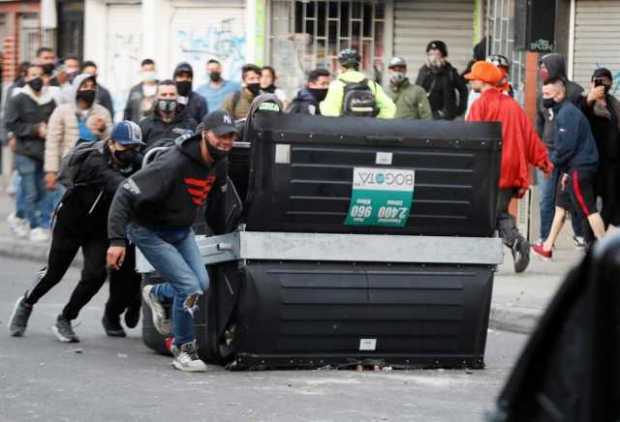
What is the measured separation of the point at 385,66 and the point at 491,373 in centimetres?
1345

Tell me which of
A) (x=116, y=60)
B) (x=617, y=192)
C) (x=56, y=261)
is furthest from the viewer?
(x=116, y=60)

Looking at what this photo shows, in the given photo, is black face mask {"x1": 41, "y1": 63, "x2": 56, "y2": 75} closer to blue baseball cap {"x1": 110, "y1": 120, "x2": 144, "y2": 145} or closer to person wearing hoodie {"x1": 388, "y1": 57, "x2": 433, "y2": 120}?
person wearing hoodie {"x1": 388, "y1": 57, "x2": 433, "y2": 120}

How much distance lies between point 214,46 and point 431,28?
11.5 feet

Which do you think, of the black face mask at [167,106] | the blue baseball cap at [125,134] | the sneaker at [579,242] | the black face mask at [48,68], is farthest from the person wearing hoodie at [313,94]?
the blue baseball cap at [125,134]

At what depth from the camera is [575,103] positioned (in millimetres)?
15727

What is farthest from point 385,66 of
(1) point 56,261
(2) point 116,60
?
(1) point 56,261

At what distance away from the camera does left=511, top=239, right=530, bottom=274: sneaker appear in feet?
47.6

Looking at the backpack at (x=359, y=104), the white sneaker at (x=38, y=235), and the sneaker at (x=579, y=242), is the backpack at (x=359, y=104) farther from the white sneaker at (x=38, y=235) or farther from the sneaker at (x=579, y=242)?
the white sneaker at (x=38, y=235)

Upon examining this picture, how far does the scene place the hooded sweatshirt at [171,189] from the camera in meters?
9.49

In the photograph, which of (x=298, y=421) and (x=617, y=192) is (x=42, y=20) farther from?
(x=298, y=421)

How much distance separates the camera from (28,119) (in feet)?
59.6

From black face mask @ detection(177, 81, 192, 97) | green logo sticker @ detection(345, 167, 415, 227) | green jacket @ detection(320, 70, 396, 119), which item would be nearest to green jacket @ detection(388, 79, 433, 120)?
black face mask @ detection(177, 81, 192, 97)

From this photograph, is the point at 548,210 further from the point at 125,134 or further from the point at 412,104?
the point at 125,134

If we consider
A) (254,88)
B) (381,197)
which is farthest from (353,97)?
(254,88)
